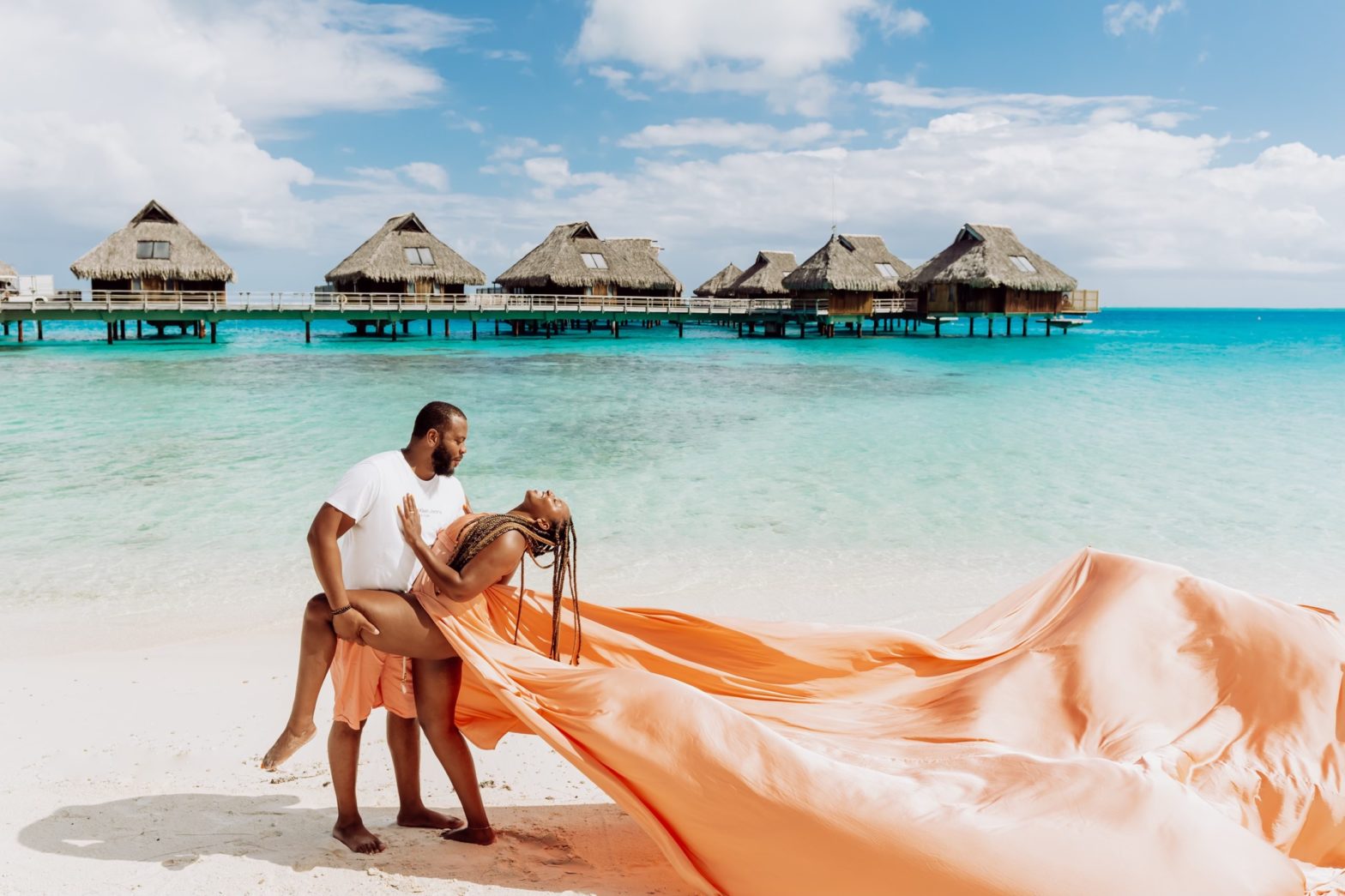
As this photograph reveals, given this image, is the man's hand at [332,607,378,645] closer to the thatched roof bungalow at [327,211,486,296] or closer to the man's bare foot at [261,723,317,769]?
the man's bare foot at [261,723,317,769]

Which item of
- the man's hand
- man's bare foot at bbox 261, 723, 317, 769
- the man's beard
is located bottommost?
man's bare foot at bbox 261, 723, 317, 769

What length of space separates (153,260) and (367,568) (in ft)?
122

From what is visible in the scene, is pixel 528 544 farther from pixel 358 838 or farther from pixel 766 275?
pixel 766 275

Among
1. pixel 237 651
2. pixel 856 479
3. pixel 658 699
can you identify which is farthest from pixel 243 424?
pixel 658 699

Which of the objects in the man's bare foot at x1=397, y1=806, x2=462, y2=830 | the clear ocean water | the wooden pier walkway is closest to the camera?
the man's bare foot at x1=397, y1=806, x2=462, y2=830

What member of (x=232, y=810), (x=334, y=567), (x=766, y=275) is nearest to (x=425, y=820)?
(x=232, y=810)

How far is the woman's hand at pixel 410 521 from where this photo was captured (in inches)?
109

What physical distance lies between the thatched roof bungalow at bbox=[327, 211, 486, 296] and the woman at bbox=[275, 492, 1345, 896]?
36.6 m

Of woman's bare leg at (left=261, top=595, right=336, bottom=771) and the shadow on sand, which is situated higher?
woman's bare leg at (left=261, top=595, right=336, bottom=771)

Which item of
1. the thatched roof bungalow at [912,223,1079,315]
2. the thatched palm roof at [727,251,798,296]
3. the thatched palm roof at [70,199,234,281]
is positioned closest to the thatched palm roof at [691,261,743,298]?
the thatched palm roof at [727,251,798,296]

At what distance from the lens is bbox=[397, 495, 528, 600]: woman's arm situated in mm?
2723

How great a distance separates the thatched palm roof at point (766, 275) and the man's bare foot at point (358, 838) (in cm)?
4300

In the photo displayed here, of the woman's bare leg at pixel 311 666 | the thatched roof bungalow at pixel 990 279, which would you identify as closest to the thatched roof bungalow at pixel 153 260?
the thatched roof bungalow at pixel 990 279

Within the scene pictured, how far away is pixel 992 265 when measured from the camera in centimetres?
3797
